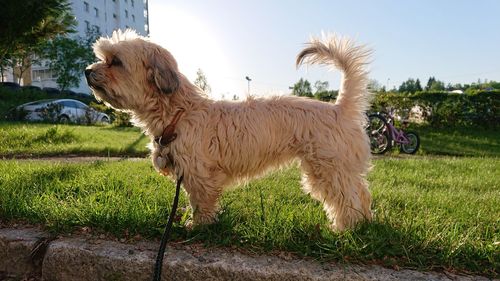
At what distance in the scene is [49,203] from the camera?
3287 mm

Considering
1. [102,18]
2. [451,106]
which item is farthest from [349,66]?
[102,18]

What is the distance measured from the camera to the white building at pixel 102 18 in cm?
5992

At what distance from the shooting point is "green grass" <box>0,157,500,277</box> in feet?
8.21

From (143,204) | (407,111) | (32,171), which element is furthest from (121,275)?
(407,111)

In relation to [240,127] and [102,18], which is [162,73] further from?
[102,18]

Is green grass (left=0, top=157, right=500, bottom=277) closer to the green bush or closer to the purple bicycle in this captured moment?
the purple bicycle

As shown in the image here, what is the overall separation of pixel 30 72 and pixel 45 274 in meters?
67.3

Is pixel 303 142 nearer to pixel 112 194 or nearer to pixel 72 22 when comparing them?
pixel 112 194

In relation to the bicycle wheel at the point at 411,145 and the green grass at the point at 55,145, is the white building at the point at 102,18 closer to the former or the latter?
the green grass at the point at 55,145

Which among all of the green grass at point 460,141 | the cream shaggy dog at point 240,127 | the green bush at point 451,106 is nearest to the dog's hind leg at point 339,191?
the cream shaggy dog at point 240,127

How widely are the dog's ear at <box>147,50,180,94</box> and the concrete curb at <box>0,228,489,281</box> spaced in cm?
122

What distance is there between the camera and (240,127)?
121 inches

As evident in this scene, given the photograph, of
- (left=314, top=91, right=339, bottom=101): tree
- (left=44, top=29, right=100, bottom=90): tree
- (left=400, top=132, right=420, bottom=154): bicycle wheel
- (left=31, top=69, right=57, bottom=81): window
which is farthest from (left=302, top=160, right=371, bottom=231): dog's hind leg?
(left=31, top=69, right=57, bottom=81): window

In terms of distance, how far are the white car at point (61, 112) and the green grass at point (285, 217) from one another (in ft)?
59.3
